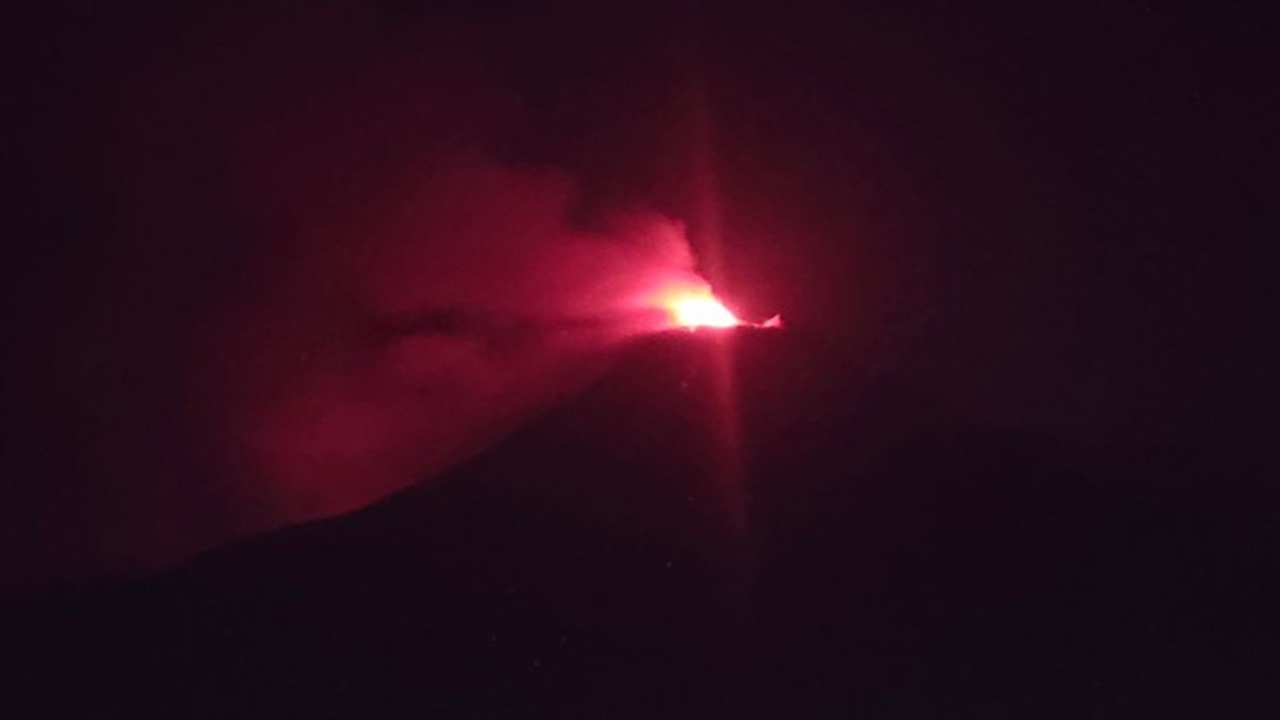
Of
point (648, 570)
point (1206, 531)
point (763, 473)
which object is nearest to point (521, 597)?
point (648, 570)

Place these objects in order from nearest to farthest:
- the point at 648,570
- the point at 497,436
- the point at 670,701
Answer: the point at 670,701 < the point at 648,570 < the point at 497,436

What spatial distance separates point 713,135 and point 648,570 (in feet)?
4.60

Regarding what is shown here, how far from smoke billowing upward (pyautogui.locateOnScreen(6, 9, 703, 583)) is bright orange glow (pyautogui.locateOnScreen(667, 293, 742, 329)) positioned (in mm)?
90

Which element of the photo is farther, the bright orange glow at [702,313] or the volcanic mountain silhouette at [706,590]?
the bright orange glow at [702,313]

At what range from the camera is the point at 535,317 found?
20.0 feet

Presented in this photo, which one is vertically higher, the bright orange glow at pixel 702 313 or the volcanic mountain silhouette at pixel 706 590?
the bright orange glow at pixel 702 313

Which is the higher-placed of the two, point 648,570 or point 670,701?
point 648,570

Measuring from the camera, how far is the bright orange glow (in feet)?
19.4

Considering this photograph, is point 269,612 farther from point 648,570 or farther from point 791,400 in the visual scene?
point 791,400

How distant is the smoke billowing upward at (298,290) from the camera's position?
6.03 meters

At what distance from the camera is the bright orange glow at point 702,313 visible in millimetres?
5914

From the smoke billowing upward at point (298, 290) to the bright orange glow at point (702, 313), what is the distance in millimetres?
90

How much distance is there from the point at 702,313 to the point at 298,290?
1.27 m

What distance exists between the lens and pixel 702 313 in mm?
5930
